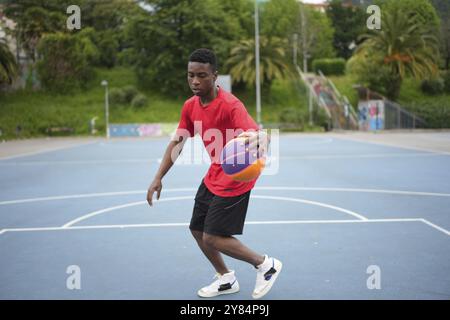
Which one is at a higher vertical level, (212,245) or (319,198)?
(212,245)

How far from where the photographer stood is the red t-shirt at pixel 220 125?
11.5ft

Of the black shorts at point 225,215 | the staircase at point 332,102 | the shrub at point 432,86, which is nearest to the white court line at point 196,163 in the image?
the black shorts at point 225,215

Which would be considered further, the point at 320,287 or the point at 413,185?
the point at 413,185

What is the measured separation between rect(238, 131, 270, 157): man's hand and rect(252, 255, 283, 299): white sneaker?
3.32 feet

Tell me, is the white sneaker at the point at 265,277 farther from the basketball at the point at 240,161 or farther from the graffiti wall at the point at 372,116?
the graffiti wall at the point at 372,116

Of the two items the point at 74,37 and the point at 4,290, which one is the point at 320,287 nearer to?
the point at 4,290

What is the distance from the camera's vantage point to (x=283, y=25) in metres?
50.8

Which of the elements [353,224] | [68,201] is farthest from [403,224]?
[68,201]

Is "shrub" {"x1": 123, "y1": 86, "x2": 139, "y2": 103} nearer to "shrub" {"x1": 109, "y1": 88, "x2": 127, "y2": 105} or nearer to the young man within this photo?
"shrub" {"x1": 109, "y1": 88, "x2": 127, "y2": 105}

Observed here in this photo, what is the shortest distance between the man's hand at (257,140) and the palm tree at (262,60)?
37252mm

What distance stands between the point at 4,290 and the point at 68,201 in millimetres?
4583

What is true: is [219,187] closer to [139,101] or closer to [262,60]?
[139,101]

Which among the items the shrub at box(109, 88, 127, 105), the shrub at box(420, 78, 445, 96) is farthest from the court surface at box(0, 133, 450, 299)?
the shrub at box(109, 88, 127, 105)

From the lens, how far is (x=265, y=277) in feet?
12.5
